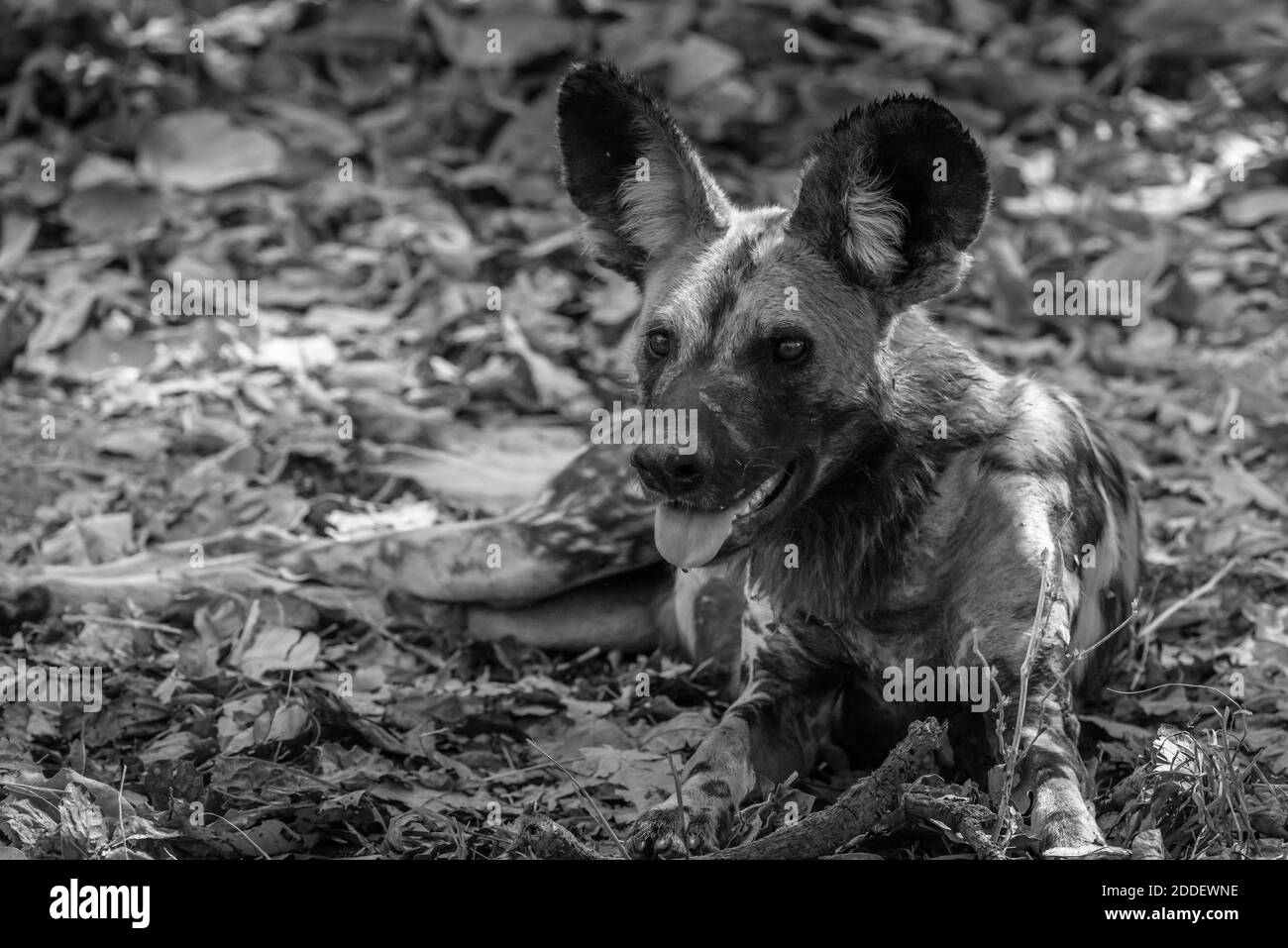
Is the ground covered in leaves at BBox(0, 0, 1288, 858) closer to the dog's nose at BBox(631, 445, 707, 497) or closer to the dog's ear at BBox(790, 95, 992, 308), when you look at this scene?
the dog's nose at BBox(631, 445, 707, 497)

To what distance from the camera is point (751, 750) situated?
4562mm

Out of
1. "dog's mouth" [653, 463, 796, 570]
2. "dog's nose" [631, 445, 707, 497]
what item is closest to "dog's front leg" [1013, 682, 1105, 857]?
"dog's mouth" [653, 463, 796, 570]

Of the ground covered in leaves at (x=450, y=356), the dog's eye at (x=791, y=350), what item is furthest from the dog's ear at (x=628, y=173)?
the ground covered in leaves at (x=450, y=356)

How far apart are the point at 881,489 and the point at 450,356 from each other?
4080mm

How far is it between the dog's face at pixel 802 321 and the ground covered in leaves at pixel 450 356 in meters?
0.79

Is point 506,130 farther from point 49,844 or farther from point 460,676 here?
point 49,844

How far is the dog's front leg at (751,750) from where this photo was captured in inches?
161

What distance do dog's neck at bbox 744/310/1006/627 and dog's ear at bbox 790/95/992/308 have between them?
0.24 meters

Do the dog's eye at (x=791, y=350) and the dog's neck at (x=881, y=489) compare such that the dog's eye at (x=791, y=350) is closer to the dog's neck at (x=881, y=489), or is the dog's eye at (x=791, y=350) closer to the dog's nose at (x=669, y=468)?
the dog's neck at (x=881, y=489)

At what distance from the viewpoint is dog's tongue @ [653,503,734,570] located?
4336 mm

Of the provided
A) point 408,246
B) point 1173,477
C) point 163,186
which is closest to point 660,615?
point 1173,477

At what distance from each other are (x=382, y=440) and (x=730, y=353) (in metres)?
3.24
